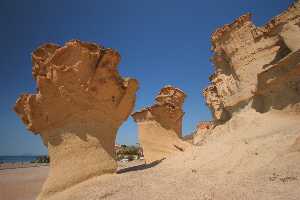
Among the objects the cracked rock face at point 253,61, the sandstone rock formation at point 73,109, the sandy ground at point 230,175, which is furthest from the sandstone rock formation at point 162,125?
the sandstone rock formation at point 73,109

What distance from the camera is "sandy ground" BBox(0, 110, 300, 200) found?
13.5ft

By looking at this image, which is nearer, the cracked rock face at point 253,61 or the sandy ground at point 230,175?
the sandy ground at point 230,175

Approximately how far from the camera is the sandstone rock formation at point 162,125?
11672 mm

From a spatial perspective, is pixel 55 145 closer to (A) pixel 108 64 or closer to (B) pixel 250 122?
(A) pixel 108 64

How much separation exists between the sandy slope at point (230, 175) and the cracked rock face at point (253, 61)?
4.14 feet

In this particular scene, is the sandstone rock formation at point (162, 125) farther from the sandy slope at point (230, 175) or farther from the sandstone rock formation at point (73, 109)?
the sandstone rock formation at point (73, 109)

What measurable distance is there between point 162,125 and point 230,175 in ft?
23.2

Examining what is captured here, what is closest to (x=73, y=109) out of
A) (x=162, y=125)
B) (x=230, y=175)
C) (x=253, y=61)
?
(x=230, y=175)

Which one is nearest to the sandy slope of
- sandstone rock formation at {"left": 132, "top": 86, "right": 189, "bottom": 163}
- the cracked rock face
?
the cracked rock face

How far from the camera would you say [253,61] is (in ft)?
32.4

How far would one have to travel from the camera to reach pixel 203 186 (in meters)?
4.55

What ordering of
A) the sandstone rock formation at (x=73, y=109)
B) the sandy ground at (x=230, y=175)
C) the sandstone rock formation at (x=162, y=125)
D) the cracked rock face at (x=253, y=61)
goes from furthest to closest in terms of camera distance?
1. the sandstone rock formation at (x=162, y=125)
2. the cracked rock face at (x=253, y=61)
3. the sandstone rock formation at (x=73, y=109)
4. the sandy ground at (x=230, y=175)

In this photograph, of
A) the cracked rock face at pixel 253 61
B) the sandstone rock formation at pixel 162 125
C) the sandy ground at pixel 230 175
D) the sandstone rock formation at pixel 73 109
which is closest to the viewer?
the sandy ground at pixel 230 175

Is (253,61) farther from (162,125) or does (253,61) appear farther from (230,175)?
(230,175)
